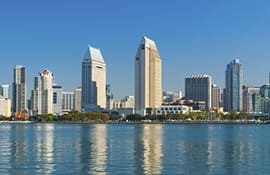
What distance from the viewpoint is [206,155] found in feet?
158

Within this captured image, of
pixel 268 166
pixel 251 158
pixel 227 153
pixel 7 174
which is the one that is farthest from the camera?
pixel 227 153

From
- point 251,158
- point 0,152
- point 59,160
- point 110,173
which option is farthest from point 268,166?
point 0,152

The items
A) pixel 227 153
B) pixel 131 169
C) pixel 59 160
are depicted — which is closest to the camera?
pixel 131 169

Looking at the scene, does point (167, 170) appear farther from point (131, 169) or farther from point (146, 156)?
point (146, 156)

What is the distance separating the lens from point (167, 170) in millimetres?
36781

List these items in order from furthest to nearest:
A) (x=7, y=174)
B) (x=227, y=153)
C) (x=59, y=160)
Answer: (x=227, y=153) → (x=59, y=160) → (x=7, y=174)

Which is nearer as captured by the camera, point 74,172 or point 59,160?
point 74,172

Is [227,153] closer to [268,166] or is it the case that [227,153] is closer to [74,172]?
[268,166]

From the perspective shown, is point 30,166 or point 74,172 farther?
point 30,166

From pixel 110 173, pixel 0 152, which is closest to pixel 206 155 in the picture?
pixel 110 173

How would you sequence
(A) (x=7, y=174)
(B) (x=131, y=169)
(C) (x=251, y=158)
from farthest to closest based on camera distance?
(C) (x=251, y=158)
(B) (x=131, y=169)
(A) (x=7, y=174)

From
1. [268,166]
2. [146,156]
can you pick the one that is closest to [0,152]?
[146,156]

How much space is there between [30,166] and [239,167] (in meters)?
15.7

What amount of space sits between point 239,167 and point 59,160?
14.6 m
